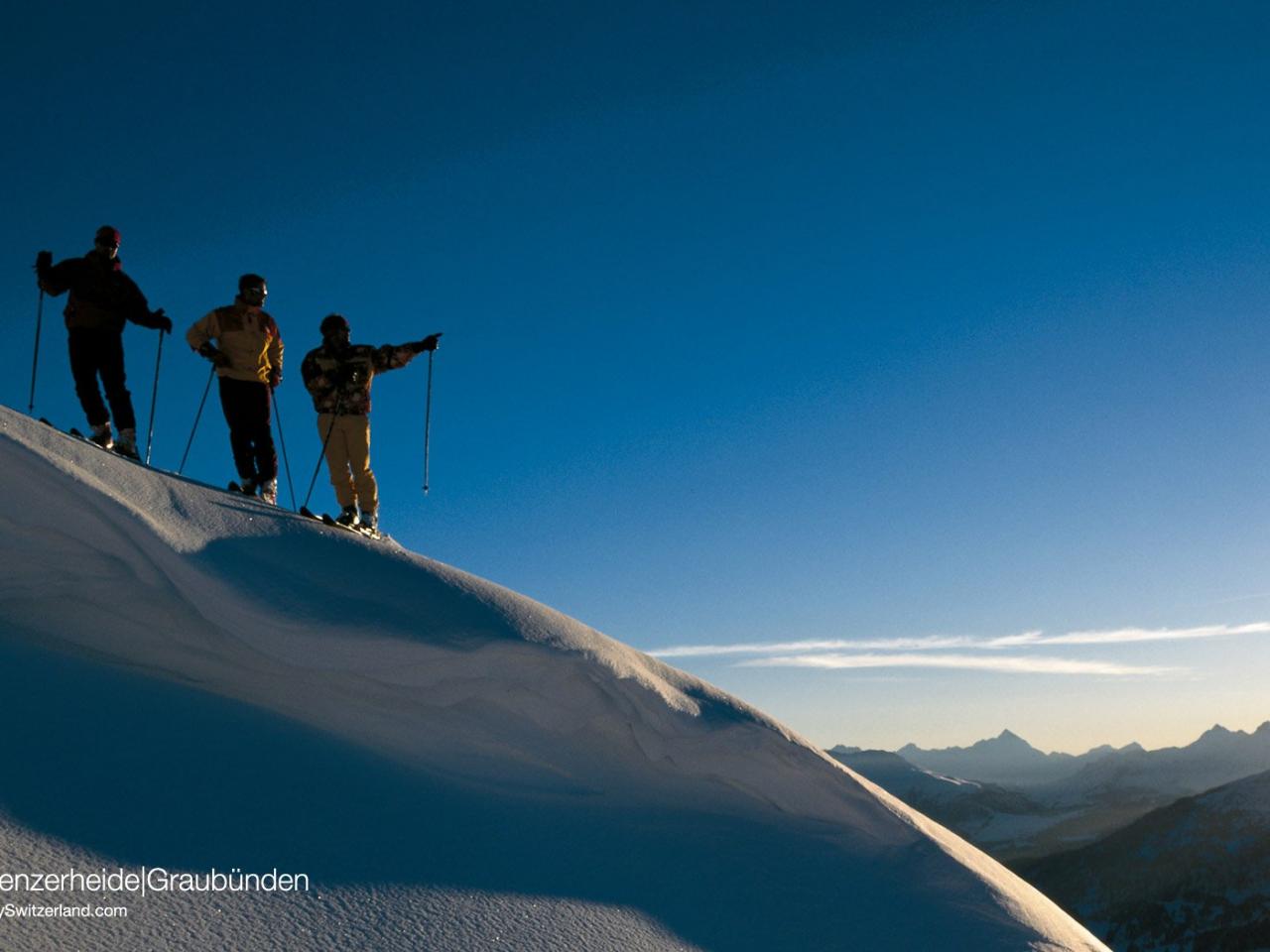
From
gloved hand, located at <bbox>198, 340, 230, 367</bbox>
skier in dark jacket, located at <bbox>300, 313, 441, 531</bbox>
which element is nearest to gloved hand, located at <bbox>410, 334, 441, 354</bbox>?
skier in dark jacket, located at <bbox>300, 313, 441, 531</bbox>

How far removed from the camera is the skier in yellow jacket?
9.26 m

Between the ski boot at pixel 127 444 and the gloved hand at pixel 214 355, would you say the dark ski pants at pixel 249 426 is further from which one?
the ski boot at pixel 127 444

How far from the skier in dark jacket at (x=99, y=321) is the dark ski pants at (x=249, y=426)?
0.90 meters

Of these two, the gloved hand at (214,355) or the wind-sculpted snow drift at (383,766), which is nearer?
the wind-sculpted snow drift at (383,766)

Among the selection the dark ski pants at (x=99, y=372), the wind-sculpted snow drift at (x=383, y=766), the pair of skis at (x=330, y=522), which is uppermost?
the dark ski pants at (x=99, y=372)

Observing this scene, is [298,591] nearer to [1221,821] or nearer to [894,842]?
[894,842]

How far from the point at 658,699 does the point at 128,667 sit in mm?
3917

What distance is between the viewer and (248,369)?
9344mm

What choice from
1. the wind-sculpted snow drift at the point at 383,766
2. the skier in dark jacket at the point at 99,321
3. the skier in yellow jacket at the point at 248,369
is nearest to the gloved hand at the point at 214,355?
the skier in yellow jacket at the point at 248,369

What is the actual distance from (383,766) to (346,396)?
174 inches

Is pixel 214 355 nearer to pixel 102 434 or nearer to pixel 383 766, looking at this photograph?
pixel 102 434

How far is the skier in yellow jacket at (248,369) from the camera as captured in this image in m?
9.26

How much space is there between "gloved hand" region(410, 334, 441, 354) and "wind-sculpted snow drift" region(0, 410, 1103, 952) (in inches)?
103

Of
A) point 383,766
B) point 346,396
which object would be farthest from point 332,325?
point 383,766
